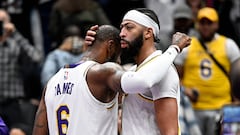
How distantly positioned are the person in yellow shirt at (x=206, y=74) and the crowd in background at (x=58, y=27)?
1.44 ft

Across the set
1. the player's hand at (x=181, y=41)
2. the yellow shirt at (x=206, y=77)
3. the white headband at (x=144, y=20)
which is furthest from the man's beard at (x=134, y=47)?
the yellow shirt at (x=206, y=77)

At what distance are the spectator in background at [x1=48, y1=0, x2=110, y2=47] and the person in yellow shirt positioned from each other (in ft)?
4.45

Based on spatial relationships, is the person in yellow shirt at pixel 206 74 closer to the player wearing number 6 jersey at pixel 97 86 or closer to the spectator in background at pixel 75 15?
Result: the spectator in background at pixel 75 15

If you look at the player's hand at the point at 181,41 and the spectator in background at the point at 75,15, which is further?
the spectator in background at the point at 75,15

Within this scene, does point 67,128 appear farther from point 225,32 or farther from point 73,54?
point 225,32

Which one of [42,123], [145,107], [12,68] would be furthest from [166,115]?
[12,68]

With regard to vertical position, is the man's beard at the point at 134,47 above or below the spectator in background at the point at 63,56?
above

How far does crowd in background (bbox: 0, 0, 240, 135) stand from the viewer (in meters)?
12.1

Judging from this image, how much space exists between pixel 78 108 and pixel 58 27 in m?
5.03

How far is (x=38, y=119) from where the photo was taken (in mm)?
8406

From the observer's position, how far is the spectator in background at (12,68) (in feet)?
39.2

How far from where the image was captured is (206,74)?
12156 mm

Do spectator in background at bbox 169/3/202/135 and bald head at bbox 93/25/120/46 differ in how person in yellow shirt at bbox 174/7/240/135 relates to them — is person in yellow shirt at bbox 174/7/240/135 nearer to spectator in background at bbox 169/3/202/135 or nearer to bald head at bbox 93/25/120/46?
spectator in background at bbox 169/3/202/135

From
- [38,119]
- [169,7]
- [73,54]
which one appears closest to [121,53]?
[38,119]
